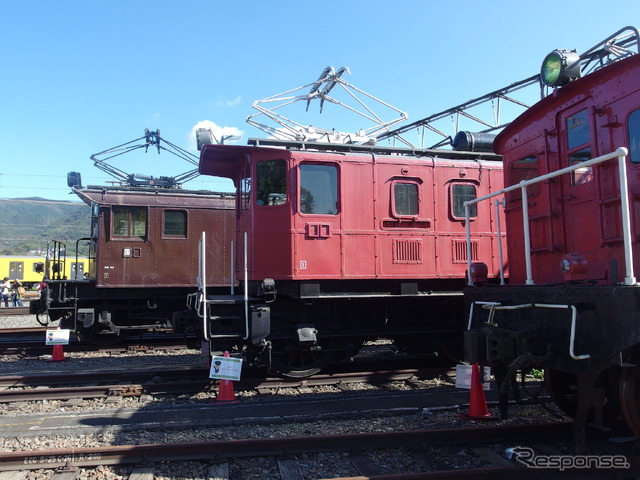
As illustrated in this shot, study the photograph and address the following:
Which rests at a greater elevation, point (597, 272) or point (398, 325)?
point (597, 272)

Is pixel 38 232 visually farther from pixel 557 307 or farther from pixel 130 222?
pixel 557 307

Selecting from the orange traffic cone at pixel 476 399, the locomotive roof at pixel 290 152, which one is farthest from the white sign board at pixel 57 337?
the orange traffic cone at pixel 476 399

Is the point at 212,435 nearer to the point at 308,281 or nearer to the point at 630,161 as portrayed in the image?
the point at 308,281

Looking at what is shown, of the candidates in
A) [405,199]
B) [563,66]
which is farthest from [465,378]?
[563,66]

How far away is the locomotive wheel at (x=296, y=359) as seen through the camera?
770 centimetres

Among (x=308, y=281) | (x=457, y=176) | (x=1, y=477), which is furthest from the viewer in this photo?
(x=457, y=176)

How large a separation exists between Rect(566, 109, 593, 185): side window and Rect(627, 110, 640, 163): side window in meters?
0.49

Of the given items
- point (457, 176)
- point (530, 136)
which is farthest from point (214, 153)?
point (530, 136)

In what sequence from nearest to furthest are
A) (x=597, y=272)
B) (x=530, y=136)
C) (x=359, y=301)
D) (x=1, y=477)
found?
(x=1, y=477)
(x=597, y=272)
(x=530, y=136)
(x=359, y=301)

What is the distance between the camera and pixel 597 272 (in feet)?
14.9

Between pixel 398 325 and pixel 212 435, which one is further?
pixel 398 325

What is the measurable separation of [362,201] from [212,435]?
4.32m

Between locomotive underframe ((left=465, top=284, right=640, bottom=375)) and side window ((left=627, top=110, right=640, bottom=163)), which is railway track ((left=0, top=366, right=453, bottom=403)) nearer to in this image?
locomotive underframe ((left=465, top=284, right=640, bottom=375))

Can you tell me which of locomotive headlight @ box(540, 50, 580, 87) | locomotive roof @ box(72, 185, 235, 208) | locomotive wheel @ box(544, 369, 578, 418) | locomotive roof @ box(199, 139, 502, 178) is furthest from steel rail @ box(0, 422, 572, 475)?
locomotive roof @ box(72, 185, 235, 208)
